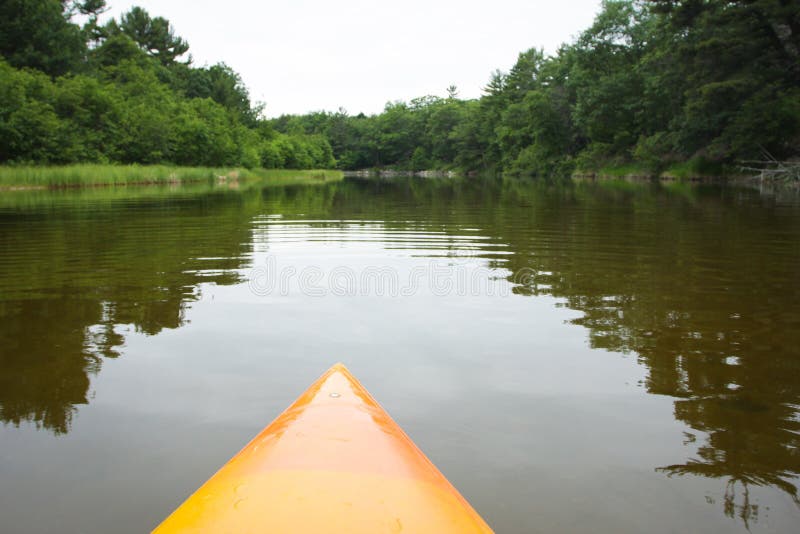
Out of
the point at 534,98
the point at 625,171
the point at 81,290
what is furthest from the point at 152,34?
the point at 81,290

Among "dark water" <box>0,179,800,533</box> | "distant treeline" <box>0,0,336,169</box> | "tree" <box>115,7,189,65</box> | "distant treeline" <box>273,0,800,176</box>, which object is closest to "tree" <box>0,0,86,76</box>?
"distant treeline" <box>0,0,336,169</box>

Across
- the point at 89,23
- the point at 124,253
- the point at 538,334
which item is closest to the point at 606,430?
the point at 538,334

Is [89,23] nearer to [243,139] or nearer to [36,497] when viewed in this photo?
[243,139]

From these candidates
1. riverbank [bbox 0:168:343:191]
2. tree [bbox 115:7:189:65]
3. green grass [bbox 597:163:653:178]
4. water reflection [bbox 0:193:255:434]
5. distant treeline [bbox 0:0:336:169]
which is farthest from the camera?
tree [bbox 115:7:189:65]

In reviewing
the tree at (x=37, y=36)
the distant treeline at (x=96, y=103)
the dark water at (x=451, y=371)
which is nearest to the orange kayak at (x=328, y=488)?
the dark water at (x=451, y=371)

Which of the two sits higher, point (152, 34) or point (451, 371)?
point (152, 34)

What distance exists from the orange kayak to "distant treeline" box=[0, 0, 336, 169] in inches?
1333

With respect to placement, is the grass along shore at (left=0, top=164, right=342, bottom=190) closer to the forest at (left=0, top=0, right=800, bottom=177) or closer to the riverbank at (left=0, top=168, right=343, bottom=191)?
the riverbank at (left=0, top=168, right=343, bottom=191)

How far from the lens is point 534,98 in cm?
5822

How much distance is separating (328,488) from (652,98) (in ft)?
149

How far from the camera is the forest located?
2919 cm

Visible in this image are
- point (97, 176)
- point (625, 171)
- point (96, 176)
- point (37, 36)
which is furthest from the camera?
point (625, 171)

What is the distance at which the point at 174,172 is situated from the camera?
37625mm

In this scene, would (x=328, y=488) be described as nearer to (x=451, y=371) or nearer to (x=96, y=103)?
(x=451, y=371)
